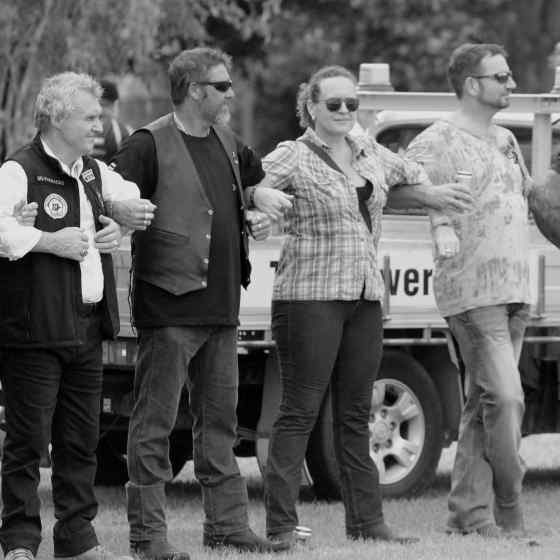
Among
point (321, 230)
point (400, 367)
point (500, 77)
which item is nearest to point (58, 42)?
point (400, 367)

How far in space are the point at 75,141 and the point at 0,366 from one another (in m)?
0.88

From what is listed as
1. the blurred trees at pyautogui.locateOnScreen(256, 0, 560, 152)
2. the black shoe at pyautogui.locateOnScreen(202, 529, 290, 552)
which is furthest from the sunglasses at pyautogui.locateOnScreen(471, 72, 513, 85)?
the blurred trees at pyautogui.locateOnScreen(256, 0, 560, 152)

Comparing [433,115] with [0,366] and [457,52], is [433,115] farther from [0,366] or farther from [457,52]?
[0,366]

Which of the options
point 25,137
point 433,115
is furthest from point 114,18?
point 433,115

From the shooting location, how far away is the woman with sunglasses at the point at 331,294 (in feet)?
25.0

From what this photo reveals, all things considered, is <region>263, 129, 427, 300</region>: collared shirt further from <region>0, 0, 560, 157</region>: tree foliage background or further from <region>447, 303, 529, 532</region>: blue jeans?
<region>0, 0, 560, 157</region>: tree foliage background

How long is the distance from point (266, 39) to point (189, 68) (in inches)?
389

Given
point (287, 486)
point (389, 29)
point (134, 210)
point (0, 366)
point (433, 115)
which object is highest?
point (389, 29)

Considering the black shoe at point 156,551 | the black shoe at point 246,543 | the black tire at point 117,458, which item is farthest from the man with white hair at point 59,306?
the black tire at point 117,458

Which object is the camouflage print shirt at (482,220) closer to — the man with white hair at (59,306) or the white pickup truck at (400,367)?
the white pickup truck at (400,367)

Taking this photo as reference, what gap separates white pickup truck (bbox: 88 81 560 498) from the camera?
916cm

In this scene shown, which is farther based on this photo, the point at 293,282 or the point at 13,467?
the point at 293,282

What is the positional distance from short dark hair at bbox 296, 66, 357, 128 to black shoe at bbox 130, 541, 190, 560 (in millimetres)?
1865

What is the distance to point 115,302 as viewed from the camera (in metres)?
7.07
